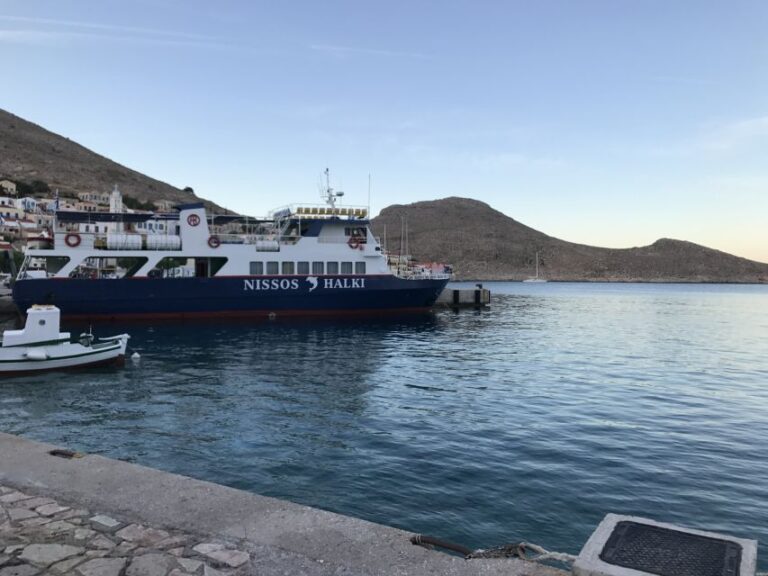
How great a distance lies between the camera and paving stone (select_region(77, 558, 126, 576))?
4.16 m

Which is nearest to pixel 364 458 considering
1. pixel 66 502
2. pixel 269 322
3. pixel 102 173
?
pixel 66 502

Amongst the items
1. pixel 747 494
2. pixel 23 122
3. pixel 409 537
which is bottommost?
pixel 747 494

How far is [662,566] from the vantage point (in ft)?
13.0

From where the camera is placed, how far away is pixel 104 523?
495 cm

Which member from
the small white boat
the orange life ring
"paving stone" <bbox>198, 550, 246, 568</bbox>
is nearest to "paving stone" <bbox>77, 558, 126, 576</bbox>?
"paving stone" <bbox>198, 550, 246, 568</bbox>

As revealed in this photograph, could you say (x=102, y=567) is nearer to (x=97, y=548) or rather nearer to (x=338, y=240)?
(x=97, y=548)

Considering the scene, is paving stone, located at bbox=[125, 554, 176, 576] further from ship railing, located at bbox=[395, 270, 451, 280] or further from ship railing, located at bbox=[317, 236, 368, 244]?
ship railing, located at bbox=[395, 270, 451, 280]

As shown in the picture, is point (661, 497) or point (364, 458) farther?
point (364, 458)

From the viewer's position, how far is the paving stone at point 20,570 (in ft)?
13.6

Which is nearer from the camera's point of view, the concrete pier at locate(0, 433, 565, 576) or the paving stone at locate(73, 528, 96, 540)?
the concrete pier at locate(0, 433, 565, 576)

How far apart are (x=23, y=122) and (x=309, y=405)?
594 ft

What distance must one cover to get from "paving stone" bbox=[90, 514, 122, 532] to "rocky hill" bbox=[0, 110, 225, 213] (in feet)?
442

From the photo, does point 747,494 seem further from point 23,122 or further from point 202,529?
point 23,122

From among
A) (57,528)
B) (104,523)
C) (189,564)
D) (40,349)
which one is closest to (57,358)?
(40,349)
